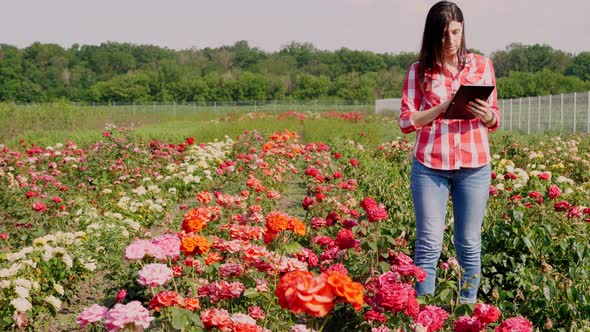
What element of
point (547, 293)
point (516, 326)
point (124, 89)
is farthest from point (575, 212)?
point (124, 89)

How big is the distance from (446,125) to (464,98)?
0.75ft

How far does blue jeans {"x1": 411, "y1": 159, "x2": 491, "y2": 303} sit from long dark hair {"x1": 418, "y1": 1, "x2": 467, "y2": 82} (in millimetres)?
445

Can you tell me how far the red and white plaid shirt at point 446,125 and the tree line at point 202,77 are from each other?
61.7 m

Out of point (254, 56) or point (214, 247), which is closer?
point (214, 247)

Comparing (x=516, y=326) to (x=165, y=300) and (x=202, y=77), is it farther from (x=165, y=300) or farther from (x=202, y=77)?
(x=202, y=77)

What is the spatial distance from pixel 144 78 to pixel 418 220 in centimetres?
6372

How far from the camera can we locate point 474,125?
2670 millimetres

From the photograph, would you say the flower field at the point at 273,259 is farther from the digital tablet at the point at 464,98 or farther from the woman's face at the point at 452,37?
the woman's face at the point at 452,37

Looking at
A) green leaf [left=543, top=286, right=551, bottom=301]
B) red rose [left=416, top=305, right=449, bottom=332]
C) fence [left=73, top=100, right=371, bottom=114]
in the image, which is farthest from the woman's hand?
fence [left=73, top=100, right=371, bottom=114]

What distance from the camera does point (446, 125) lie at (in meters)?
2.66

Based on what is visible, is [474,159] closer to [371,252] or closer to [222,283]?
[371,252]

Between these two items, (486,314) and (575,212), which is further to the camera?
(575,212)

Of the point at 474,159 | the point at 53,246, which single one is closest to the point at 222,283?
the point at 474,159

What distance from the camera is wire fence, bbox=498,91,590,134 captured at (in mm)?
19547
